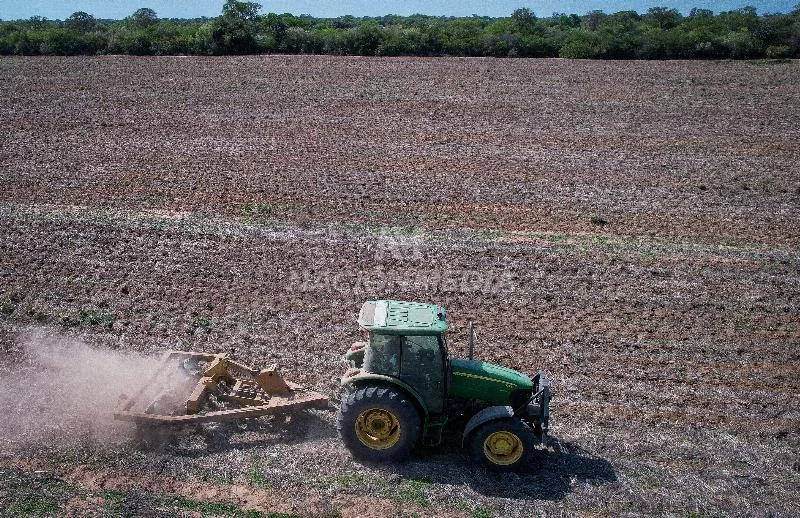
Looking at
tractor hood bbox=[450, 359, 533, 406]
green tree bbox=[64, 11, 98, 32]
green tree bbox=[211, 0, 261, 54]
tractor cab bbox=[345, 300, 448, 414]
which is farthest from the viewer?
green tree bbox=[64, 11, 98, 32]

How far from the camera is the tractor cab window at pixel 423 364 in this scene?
9.07 m

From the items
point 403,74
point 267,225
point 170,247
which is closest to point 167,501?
point 170,247

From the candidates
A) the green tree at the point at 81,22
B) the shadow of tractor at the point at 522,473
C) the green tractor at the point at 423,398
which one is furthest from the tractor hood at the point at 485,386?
the green tree at the point at 81,22

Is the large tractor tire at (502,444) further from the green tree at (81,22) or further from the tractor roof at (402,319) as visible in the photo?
the green tree at (81,22)

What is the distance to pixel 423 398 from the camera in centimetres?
921

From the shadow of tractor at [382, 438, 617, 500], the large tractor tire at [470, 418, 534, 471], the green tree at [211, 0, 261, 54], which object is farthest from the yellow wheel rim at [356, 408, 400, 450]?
the green tree at [211, 0, 261, 54]

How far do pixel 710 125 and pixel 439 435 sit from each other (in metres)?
22.1

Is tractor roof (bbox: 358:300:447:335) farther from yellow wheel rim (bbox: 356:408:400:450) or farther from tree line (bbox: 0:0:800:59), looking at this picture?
tree line (bbox: 0:0:800:59)

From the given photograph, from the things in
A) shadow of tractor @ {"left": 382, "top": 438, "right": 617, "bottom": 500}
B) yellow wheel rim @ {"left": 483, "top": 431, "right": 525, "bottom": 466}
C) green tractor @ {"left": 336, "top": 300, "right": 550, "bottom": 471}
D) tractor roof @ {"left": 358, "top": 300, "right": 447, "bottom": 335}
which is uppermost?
tractor roof @ {"left": 358, "top": 300, "right": 447, "bottom": 335}

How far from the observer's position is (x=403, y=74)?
3709 centimetres

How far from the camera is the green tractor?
8.96m

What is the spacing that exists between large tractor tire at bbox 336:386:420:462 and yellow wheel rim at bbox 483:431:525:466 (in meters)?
0.87

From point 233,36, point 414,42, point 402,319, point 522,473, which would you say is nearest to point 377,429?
point 402,319

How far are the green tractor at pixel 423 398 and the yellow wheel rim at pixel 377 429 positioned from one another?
0.01 metres
